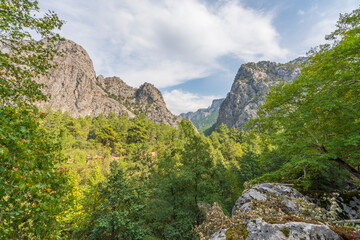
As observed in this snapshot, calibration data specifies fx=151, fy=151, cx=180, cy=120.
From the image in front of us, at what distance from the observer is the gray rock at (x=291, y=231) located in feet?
8.72

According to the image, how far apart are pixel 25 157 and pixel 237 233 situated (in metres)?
4.45

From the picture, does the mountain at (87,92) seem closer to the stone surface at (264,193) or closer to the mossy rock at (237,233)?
the stone surface at (264,193)

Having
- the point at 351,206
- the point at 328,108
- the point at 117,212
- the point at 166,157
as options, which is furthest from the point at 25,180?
the point at 166,157

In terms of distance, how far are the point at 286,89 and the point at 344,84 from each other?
6.52 ft

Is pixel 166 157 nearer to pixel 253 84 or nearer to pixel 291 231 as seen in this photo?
pixel 291 231

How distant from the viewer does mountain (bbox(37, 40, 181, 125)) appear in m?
87.8

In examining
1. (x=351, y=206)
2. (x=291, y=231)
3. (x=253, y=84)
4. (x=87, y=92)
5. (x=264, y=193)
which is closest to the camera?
(x=291, y=231)

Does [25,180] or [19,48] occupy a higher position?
[19,48]

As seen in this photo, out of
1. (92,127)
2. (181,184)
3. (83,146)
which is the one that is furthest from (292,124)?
(92,127)

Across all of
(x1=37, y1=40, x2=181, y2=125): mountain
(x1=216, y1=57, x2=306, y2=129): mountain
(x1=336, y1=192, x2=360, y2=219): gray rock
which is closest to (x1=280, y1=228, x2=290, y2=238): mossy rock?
(x1=336, y1=192, x2=360, y2=219): gray rock

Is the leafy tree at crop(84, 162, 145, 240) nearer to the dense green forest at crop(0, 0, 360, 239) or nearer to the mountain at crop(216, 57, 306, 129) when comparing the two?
the dense green forest at crop(0, 0, 360, 239)

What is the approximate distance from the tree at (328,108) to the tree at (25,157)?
8078 mm

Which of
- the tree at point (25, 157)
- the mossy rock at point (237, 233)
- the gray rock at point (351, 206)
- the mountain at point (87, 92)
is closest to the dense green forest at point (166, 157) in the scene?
the tree at point (25, 157)

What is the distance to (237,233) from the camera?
A: 321cm
